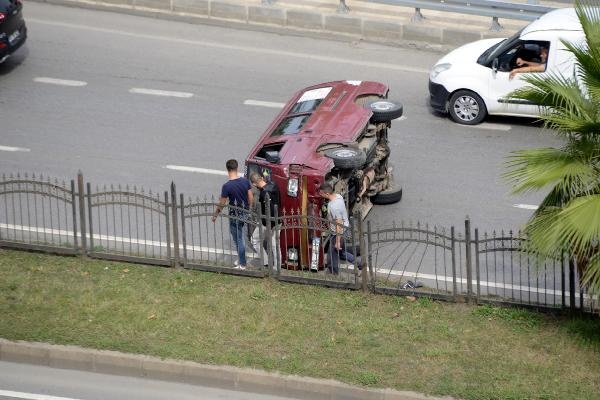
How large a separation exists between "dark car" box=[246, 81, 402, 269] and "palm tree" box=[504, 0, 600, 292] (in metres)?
2.64

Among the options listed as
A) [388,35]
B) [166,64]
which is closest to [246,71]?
[166,64]

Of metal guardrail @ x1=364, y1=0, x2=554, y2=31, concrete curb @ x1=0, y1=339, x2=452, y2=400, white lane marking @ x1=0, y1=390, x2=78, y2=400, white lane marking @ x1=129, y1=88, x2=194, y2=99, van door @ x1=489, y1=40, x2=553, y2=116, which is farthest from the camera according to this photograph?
metal guardrail @ x1=364, y1=0, x2=554, y2=31

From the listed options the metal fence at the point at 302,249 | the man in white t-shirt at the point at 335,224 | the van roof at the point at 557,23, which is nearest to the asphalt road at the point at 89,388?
the metal fence at the point at 302,249

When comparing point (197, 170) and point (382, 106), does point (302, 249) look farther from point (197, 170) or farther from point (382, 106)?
point (197, 170)

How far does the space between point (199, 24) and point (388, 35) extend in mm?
3808

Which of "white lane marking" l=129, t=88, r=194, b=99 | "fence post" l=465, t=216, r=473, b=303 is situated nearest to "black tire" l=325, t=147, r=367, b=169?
"fence post" l=465, t=216, r=473, b=303

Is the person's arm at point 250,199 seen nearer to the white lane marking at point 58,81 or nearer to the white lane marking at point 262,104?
the white lane marking at point 262,104

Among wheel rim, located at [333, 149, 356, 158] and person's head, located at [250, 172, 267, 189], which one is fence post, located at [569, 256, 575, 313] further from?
person's head, located at [250, 172, 267, 189]

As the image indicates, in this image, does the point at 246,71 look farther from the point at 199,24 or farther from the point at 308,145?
the point at 308,145

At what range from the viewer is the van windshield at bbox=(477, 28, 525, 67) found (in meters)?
20.1

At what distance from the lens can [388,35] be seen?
2383 cm

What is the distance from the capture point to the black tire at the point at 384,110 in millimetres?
17016

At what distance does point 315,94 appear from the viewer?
17906mm

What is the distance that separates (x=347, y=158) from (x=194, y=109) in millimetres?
5976
